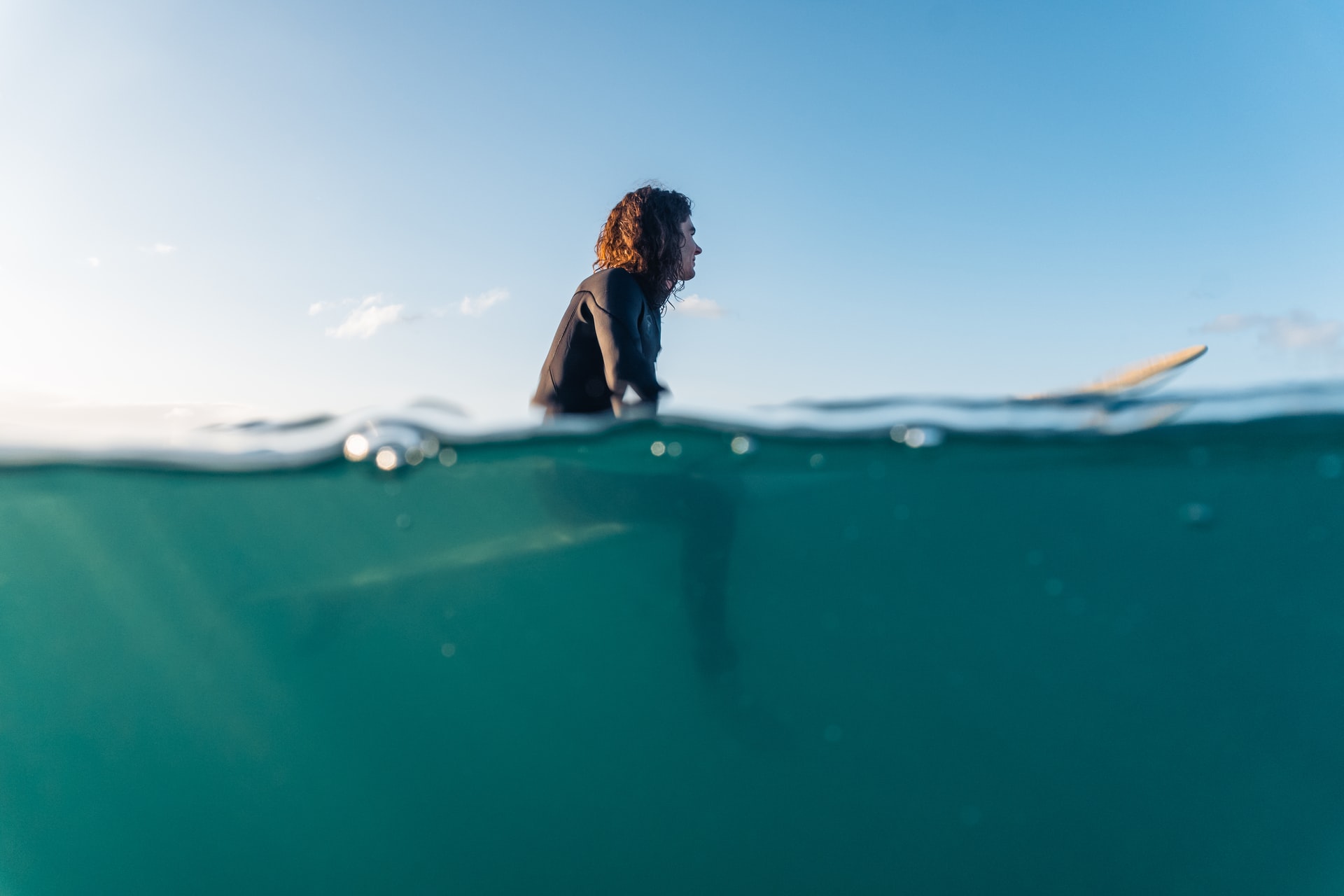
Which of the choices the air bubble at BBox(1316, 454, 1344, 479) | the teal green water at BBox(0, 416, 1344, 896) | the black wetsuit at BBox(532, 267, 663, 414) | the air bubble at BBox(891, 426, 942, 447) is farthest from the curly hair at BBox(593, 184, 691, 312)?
the air bubble at BBox(1316, 454, 1344, 479)

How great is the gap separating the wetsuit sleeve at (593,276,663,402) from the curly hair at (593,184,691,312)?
1.13ft

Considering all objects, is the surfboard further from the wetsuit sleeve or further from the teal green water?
the wetsuit sleeve

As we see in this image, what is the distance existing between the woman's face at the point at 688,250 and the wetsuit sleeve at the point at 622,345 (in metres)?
0.57

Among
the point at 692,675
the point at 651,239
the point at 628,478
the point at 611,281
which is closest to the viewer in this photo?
the point at 611,281

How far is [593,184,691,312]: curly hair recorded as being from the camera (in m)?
3.22

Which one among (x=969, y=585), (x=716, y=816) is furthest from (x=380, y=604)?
(x=969, y=585)

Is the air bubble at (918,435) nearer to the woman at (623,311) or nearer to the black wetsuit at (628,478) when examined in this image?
the black wetsuit at (628,478)

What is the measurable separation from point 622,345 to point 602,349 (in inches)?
3.9

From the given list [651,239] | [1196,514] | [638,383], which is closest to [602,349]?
[638,383]

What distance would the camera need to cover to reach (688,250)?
11.0ft

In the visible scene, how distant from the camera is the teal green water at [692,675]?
3318 mm

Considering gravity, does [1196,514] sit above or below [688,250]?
below

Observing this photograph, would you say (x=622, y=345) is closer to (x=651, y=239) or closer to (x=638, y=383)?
(x=638, y=383)

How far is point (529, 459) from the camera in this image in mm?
3473
